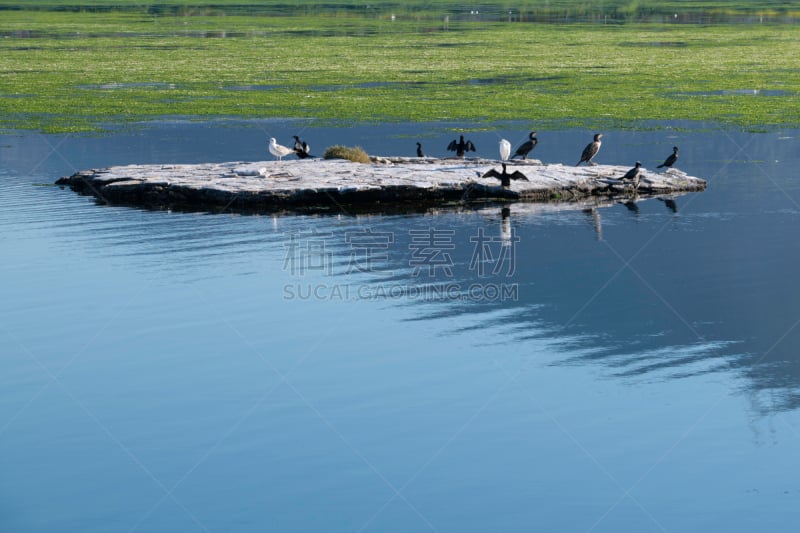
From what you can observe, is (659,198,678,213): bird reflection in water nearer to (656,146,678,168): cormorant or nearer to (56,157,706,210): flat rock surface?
(56,157,706,210): flat rock surface

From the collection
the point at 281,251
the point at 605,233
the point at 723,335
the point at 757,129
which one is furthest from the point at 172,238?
Answer: the point at 757,129

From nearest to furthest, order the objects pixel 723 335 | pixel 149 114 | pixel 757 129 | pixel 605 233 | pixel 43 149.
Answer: pixel 723 335 → pixel 605 233 → pixel 43 149 → pixel 757 129 → pixel 149 114

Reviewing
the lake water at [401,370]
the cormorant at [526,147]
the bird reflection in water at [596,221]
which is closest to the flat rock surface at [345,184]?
the cormorant at [526,147]

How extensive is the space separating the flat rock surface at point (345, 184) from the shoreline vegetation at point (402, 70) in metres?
14.2

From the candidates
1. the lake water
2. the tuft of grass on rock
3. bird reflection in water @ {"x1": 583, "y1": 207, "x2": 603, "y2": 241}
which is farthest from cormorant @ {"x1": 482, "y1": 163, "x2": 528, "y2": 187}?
the tuft of grass on rock

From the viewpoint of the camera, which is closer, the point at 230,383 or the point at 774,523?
the point at 774,523

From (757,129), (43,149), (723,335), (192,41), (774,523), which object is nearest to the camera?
(774,523)

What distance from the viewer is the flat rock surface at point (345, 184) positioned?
101 feet

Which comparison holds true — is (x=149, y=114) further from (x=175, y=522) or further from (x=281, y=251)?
(x=175, y=522)

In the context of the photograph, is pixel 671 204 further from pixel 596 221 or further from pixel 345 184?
pixel 345 184

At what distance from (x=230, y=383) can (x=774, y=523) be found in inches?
303

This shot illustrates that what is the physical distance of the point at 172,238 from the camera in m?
26.6

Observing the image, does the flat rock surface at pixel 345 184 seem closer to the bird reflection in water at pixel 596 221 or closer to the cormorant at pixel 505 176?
the cormorant at pixel 505 176

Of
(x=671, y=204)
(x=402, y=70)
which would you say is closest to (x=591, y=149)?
(x=671, y=204)
